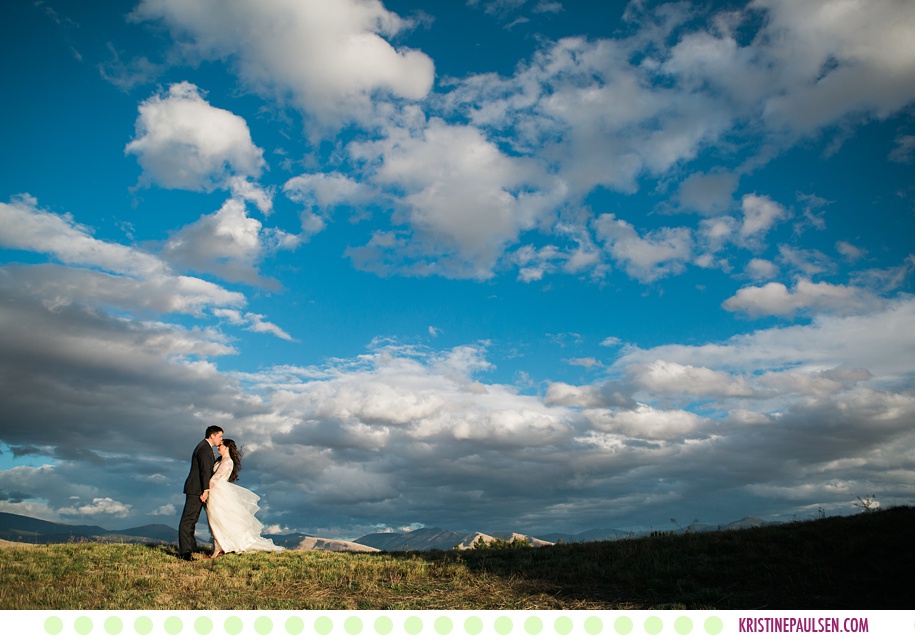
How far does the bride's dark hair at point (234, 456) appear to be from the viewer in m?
16.7

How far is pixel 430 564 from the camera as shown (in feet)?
44.1

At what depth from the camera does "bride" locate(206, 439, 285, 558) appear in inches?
616
